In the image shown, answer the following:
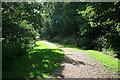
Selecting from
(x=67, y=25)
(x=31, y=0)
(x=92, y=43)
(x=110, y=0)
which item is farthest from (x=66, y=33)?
(x=110, y=0)

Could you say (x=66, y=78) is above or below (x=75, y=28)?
below

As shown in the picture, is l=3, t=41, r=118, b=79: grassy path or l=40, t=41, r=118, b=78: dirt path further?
l=40, t=41, r=118, b=78: dirt path

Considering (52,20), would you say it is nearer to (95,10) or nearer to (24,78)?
(95,10)

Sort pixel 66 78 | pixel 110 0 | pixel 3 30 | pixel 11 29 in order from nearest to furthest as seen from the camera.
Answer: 1. pixel 66 78
2. pixel 3 30
3. pixel 11 29
4. pixel 110 0

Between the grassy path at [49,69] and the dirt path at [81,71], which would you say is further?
the dirt path at [81,71]

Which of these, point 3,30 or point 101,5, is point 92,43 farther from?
point 3,30

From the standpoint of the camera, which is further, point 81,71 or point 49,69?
point 81,71

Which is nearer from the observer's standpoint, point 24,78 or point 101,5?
point 24,78

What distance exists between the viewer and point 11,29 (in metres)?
6.15

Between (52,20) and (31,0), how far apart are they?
22.6 m

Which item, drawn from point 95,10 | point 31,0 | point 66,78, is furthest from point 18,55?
point 95,10

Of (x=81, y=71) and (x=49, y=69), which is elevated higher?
(x=49, y=69)

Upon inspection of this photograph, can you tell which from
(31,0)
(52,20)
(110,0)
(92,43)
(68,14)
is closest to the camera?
(110,0)

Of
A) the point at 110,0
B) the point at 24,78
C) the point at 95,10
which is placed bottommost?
the point at 24,78
